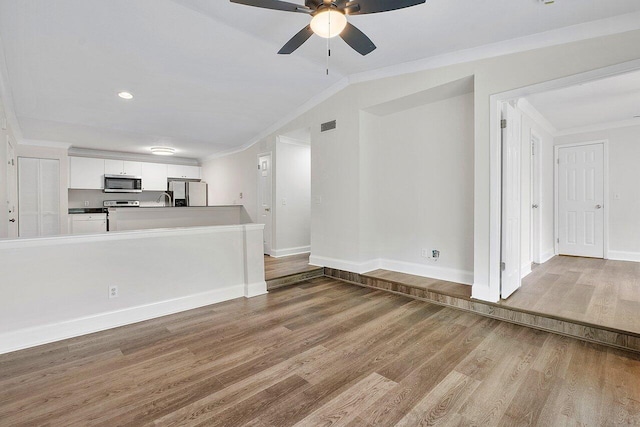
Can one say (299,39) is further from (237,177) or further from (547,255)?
(547,255)

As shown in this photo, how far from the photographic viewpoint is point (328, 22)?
7.21 feet

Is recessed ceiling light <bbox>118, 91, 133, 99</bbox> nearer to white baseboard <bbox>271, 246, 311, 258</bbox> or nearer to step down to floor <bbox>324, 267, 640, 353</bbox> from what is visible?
white baseboard <bbox>271, 246, 311, 258</bbox>

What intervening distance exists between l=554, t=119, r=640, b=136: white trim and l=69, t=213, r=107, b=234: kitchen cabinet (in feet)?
30.9

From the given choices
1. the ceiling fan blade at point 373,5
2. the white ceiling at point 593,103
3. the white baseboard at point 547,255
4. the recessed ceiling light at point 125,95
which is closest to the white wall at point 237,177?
the recessed ceiling light at point 125,95

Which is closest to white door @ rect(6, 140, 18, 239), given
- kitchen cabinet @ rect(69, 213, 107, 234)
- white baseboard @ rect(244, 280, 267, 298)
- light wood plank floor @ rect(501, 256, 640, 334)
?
kitchen cabinet @ rect(69, 213, 107, 234)

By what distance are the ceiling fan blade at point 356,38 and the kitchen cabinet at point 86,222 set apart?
648cm

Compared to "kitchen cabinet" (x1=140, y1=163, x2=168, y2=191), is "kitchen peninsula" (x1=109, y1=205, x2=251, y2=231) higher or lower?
lower

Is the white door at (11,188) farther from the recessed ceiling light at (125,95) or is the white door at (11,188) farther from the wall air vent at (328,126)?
the wall air vent at (328,126)

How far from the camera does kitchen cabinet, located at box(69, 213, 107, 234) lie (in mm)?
6496

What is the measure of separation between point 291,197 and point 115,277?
339 cm

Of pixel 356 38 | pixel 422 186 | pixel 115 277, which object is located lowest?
pixel 115 277

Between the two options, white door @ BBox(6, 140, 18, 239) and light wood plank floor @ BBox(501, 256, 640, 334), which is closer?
light wood plank floor @ BBox(501, 256, 640, 334)

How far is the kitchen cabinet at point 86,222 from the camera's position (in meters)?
6.50

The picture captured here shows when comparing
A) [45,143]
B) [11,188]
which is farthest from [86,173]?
[11,188]
